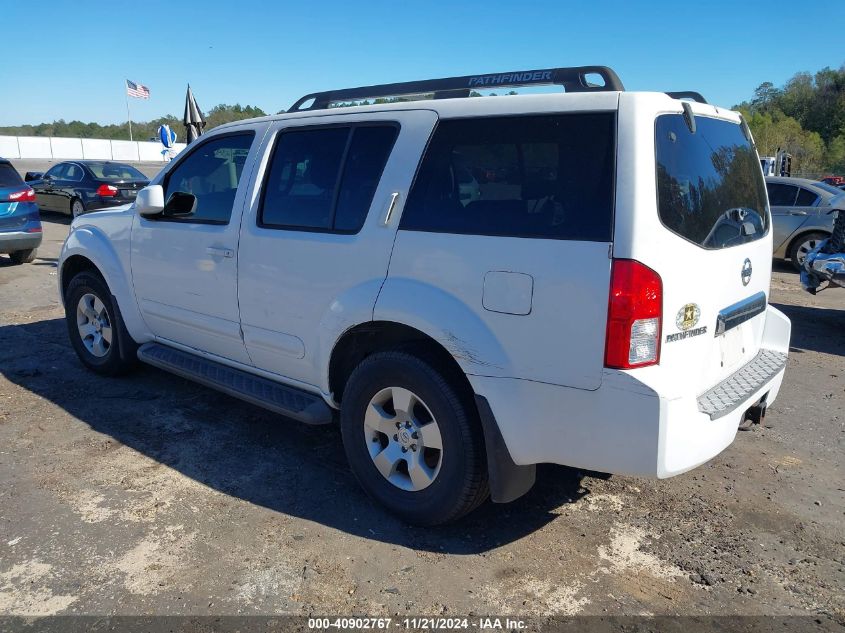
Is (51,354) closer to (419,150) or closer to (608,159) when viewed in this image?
(419,150)

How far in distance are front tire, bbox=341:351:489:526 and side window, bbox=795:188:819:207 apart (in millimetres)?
10993

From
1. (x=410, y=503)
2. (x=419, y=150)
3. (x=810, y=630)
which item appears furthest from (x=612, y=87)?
(x=810, y=630)

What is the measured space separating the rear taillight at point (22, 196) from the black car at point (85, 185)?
3726 millimetres

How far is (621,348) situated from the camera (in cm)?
254

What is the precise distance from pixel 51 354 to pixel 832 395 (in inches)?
273

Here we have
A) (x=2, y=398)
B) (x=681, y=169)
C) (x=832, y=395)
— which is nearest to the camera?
(x=681, y=169)

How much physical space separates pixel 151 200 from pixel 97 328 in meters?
1.53

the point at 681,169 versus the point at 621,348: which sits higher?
the point at 681,169

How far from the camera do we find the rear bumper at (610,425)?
8.40ft

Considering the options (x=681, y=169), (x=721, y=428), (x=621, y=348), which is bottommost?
(x=721, y=428)

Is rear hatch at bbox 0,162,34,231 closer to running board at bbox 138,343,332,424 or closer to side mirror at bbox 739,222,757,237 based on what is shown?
running board at bbox 138,343,332,424

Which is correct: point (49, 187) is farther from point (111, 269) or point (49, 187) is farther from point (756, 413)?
point (756, 413)

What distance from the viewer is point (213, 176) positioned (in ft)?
14.4

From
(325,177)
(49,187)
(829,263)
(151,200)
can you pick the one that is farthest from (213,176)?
(49,187)
